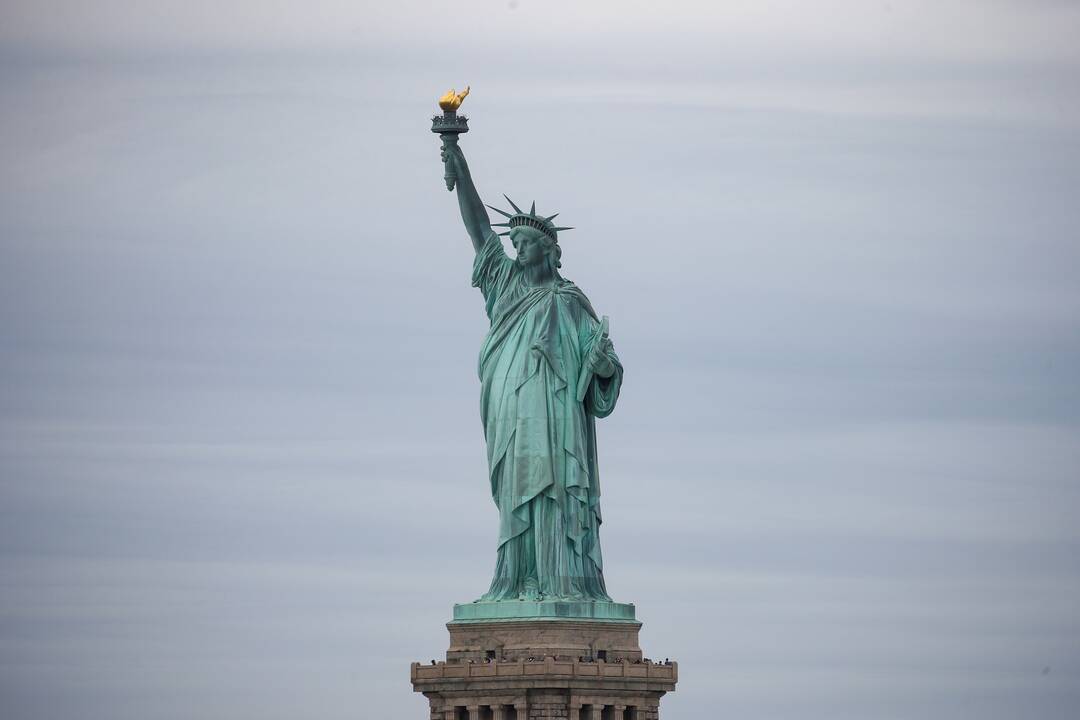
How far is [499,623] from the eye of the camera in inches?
3095

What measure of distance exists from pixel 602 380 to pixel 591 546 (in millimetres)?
2903

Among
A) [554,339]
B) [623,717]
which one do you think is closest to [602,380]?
[554,339]

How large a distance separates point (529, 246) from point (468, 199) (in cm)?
147

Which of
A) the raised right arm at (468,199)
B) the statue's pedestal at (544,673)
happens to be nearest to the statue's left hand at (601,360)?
the raised right arm at (468,199)

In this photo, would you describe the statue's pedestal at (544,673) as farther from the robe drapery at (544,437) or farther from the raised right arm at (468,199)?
the raised right arm at (468,199)

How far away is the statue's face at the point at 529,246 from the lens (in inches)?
3155

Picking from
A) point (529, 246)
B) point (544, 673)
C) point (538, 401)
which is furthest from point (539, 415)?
point (544, 673)

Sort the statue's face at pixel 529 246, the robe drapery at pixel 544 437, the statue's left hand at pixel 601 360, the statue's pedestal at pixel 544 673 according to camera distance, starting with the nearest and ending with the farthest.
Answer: the statue's pedestal at pixel 544 673
the robe drapery at pixel 544 437
the statue's left hand at pixel 601 360
the statue's face at pixel 529 246

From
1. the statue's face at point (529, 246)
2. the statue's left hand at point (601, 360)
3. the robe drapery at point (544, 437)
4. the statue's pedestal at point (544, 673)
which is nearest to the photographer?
the statue's pedestal at point (544, 673)

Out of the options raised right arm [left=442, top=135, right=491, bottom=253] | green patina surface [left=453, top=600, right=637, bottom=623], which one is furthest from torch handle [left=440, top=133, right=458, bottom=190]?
green patina surface [left=453, top=600, right=637, bottom=623]

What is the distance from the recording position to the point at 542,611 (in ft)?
257

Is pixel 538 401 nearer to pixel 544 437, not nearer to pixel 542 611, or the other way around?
pixel 544 437

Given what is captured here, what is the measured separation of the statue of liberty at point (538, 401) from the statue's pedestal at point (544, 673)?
0.71 m

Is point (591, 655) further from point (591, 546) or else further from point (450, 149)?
point (450, 149)
